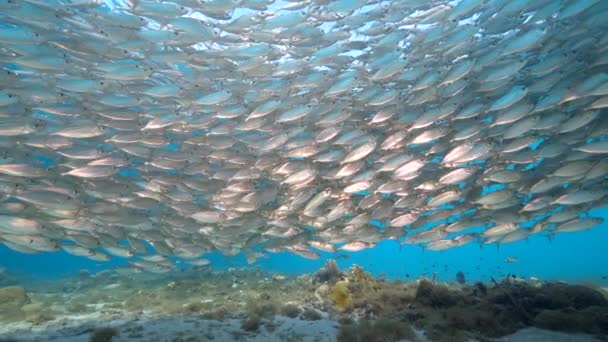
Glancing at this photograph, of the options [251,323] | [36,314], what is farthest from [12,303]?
[251,323]

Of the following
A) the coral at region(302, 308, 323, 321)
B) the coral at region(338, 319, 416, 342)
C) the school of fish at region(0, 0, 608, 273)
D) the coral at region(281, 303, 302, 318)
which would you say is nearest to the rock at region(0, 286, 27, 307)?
the school of fish at region(0, 0, 608, 273)

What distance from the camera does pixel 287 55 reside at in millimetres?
8711

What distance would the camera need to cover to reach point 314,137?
8648 millimetres

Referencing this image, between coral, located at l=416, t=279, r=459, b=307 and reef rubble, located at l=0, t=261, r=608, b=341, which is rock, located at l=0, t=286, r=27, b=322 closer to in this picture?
reef rubble, located at l=0, t=261, r=608, b=341

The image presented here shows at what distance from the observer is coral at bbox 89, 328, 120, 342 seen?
19.7 feet

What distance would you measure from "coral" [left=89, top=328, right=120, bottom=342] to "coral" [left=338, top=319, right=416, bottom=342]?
4.01 meters

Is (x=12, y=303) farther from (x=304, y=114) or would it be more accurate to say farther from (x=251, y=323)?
(x=304, y=114)

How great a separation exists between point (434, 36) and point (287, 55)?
3.43m

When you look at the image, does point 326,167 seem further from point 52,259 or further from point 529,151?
point 52,259

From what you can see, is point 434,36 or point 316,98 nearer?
point 434,36

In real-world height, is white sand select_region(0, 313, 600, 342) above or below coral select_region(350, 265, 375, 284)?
below

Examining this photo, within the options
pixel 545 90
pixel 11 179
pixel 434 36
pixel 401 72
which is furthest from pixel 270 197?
pixel 545 90

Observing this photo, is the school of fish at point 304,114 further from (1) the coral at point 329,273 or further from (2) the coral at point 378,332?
(2) the coral at point 378,332

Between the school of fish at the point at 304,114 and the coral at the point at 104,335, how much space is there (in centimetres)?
313
